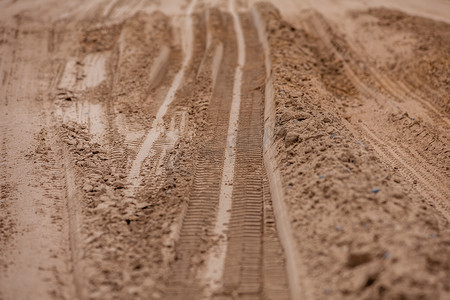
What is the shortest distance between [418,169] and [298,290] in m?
4.81

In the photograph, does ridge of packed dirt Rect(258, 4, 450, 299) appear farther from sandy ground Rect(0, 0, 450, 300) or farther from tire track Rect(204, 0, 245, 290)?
tire track Rect(204, 0, 245, 290)

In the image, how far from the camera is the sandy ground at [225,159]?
500 centimetres

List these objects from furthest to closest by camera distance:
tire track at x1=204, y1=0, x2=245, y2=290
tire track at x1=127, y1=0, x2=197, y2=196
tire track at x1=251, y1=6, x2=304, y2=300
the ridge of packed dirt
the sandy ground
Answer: tire track at x1=127, y1=0, x2=197, y2=196, tire track at x1=204, y1=0, x2=245, y2=290, the sandy ground, tire track at x1=251, y1=6, x2=304, y2=300, the ridge of packed dirt

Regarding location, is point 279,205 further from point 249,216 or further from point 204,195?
point 204,195

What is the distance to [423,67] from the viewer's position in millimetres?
11328

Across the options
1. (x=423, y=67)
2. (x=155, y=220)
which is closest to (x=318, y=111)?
(x=155, y=220)

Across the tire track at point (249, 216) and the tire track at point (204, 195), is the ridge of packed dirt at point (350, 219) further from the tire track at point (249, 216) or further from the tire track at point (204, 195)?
the tire track at point (204, 195)

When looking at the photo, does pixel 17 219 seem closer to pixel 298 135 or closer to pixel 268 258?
pixel 268 258

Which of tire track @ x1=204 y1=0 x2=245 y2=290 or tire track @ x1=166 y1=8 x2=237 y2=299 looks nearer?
tire track @ x1=166 y1=8 x2=237 y2=299

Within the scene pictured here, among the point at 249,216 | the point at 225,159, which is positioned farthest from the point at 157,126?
the point at 249,216

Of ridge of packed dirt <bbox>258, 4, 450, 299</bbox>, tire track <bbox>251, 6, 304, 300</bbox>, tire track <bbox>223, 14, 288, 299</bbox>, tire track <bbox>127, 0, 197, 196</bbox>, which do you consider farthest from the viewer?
tire track <bbox>127, 0, 197, 196</bbox>

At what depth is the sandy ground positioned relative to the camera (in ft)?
16.4

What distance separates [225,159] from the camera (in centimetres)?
745

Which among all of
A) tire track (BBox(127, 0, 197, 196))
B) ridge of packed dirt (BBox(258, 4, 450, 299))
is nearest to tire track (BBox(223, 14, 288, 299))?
ridge of packed dirt (BBox(258, 4, 450, 299))
